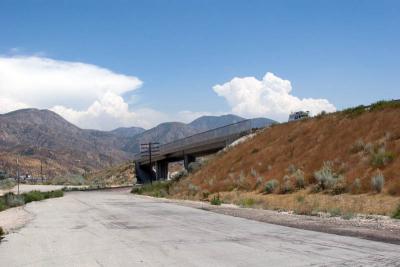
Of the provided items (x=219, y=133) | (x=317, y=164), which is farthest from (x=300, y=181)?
(x=219, y=133)

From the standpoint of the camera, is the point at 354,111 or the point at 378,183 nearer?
the point at 378,183

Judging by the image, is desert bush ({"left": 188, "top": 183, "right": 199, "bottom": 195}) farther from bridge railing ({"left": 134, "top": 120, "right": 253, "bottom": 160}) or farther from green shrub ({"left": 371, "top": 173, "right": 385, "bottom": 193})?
green shrub ({"left": 371, "top": 173, "right": 385, "bottom": 193})

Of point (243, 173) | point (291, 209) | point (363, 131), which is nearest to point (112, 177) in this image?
point (243, 173)

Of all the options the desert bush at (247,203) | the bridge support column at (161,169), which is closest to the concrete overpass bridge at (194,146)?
the bridge support column at (161,169)

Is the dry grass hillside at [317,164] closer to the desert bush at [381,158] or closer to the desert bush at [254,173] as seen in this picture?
the desert bush at [381,158]

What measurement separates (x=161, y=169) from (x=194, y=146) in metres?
26.1

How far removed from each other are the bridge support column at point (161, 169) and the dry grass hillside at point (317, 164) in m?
38.5

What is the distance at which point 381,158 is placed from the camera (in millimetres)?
30797

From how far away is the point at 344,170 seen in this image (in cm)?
3266

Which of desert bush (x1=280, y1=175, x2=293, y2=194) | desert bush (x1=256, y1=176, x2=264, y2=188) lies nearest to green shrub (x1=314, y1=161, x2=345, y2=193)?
desert bush (x1=280, y1=175, x2=293, y2=194)

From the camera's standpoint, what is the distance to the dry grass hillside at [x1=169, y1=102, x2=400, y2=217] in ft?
94.7

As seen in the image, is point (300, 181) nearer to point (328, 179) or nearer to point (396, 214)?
point (328, 179)

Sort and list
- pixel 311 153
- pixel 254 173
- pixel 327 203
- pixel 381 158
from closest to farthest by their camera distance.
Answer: pixel 327 203 < pixel 381 158 < pixel 311 153 < pixel 254 173

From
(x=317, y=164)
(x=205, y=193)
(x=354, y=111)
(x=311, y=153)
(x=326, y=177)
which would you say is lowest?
(x=205, y=193)
